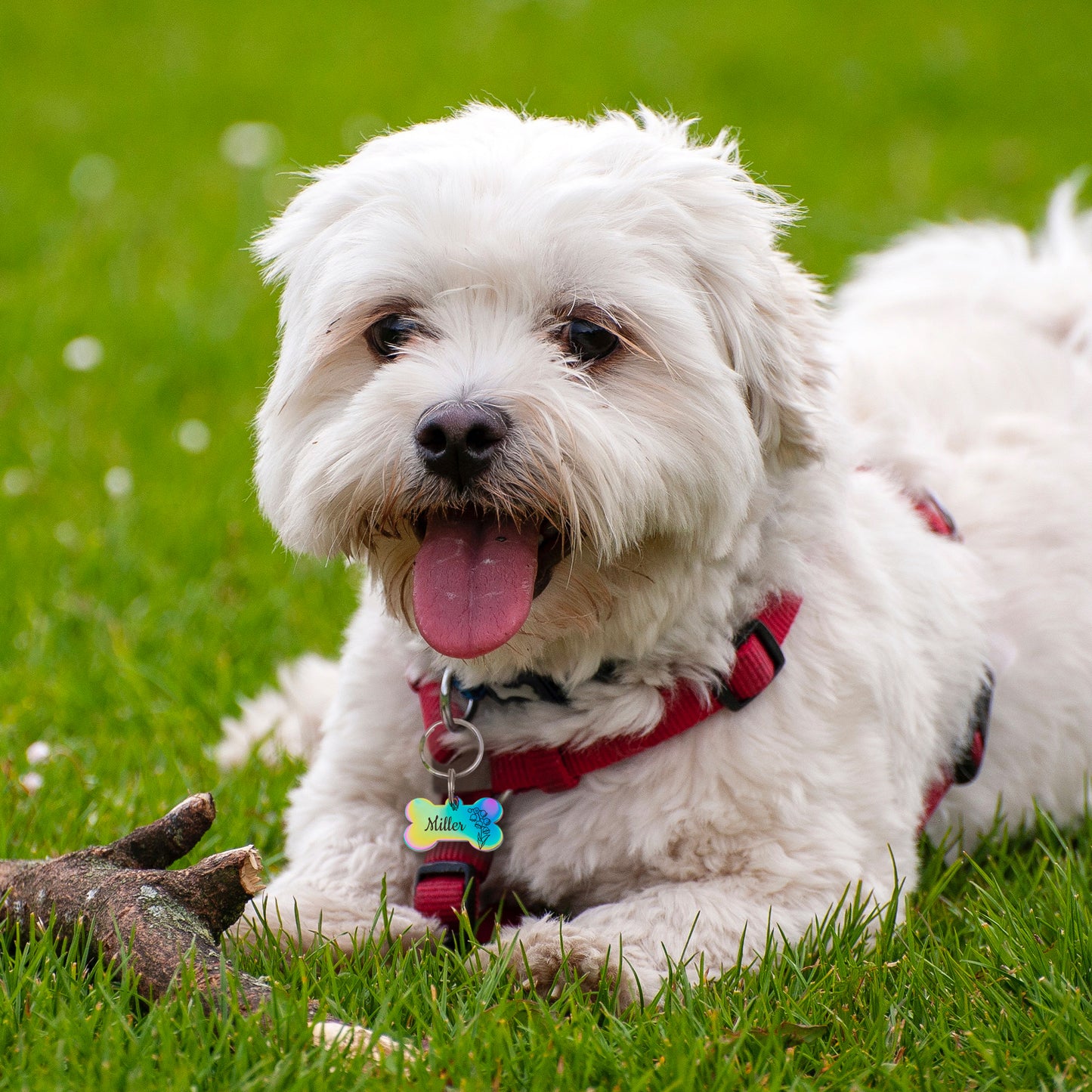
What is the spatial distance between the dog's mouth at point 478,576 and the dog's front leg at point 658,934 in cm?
52

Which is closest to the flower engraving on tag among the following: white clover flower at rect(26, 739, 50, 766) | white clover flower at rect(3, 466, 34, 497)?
white clover flower at rect(26, 739, 50, 766)

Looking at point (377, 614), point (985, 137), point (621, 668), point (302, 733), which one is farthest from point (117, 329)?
point (985, 137)

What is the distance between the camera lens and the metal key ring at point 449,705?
2.80m

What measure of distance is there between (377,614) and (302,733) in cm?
77

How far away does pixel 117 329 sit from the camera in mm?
6039

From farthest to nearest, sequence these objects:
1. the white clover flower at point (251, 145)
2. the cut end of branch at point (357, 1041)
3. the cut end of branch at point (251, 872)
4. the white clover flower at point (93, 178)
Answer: the white clover flower at point (251, 145), the white clover flower at point (93, 178), the cut end of branch at point (251, 872), the cut end of branch at point (357, 1041)

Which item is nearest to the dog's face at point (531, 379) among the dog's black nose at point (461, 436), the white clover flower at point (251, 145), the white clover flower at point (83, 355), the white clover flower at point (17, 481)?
the dog's black nose at point (461, 436)

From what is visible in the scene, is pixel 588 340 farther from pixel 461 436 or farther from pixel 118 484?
pixel 118 484

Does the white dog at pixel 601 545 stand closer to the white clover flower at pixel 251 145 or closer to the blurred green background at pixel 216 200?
the blurred green background at pixel 216 200

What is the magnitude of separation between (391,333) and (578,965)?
1.19m

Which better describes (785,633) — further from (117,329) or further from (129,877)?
(117,329)

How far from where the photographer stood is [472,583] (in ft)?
8.54

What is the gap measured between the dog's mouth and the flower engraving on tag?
0.36 meters

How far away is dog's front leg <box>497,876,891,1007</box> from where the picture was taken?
8.07 feet
